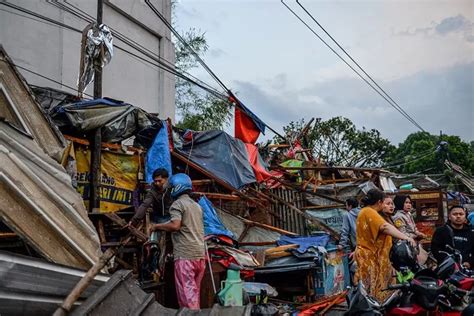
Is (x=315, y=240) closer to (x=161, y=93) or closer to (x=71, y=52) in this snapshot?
(x=71, y=52)

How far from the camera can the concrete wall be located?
35.3ft

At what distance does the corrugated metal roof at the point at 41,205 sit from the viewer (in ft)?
9.68

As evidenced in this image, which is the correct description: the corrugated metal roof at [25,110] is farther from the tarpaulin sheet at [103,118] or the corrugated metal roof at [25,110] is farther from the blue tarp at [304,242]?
the blue tarp at [304,242]

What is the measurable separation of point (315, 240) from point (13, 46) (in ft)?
27.3

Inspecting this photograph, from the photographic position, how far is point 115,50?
1313cm

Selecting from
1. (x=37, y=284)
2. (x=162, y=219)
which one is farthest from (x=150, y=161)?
(x=37, y=284)

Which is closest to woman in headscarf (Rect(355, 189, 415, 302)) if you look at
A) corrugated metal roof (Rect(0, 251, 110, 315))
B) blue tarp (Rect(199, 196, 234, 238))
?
blue tarp (Rect(199, 196, 234, 238))

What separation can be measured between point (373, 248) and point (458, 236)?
130cm

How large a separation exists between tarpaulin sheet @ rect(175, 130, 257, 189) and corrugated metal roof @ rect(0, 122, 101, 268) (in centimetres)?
482

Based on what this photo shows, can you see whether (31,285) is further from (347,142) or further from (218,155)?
(347,142)

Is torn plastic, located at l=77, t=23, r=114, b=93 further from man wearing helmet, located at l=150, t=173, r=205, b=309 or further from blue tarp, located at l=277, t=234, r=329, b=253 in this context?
blue tarp, located at l=277, t=234, r=329, b=253

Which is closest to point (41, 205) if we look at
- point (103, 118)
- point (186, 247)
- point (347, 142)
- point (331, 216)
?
point (186, 247)

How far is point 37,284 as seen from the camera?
2.45m

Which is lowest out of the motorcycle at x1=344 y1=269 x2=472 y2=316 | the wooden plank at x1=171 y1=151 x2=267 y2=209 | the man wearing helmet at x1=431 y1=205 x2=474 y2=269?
the motorcycle at x1=344 y1=269 x2=472 y2=316
